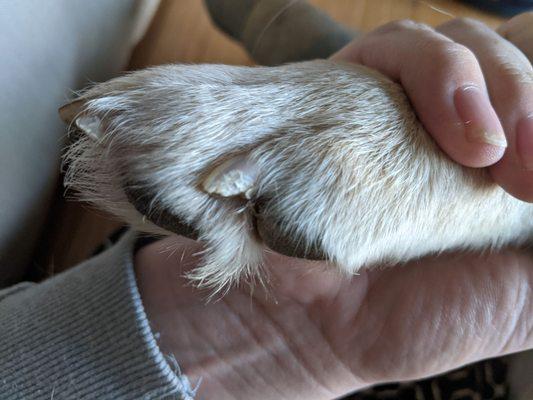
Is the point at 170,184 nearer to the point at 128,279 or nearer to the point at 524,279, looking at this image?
the point at 128,279

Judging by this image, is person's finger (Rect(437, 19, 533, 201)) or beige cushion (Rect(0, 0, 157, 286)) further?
beige cushion (Rect(0, 0, 157, 286))

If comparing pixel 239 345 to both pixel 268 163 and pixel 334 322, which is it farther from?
pixel 268 163

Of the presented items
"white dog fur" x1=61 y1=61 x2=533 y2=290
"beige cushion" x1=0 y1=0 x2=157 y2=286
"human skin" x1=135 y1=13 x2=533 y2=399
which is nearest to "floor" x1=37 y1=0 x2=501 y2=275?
"beige cushion" x1=0 y1=0 x2=157 y2=286

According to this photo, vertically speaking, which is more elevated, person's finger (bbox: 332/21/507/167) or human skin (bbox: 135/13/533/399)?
person's finger (bbox: 332/21/507/167)

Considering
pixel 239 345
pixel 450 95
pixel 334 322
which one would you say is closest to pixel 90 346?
pixel 239 345

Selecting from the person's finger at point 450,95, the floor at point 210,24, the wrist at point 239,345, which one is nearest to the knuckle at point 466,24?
the person's finger at point 450,95

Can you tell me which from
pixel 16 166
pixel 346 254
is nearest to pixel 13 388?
pixel 16 166

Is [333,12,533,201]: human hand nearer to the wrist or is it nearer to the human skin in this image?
the human skin
